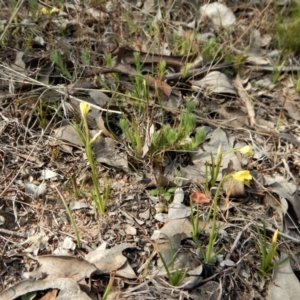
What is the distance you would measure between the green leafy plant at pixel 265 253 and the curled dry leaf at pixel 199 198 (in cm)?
23

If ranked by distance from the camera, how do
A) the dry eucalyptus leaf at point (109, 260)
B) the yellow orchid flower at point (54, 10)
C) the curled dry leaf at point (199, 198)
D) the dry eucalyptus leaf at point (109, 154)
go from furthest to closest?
the yellow orchid flower at point (54, 10), the dry eucalyptus leaf at point (109, 154), the curled dry leaf at point (199, 198), the dry eucalyptus leaf at point (109, 260)

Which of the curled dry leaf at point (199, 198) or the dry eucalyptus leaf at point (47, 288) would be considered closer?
the dry eucalyptus leaf at point (47, 288)

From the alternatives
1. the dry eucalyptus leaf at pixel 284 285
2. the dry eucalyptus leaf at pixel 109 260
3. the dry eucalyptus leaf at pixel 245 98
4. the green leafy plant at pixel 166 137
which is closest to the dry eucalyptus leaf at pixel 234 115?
the dry eucalyptus leaf at pixel 245 98

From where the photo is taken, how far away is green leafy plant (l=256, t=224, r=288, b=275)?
1746 millimetres

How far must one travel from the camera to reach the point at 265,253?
1.77 meters

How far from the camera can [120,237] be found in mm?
1886

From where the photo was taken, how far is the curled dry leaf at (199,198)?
78.7 inches

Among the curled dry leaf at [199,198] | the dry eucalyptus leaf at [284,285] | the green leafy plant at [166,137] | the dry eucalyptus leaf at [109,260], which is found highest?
the green leafy plant at [166,137]

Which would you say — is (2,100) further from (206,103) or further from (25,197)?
(206,103)

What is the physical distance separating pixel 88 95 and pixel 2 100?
14.9 inches

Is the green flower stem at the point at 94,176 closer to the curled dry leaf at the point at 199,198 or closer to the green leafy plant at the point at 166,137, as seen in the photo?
the green leafy plant at the point at 166,137

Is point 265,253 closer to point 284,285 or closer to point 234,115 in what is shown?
point 284,285

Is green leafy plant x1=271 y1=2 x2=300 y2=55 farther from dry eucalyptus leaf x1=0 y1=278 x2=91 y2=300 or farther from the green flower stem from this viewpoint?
dry eucalyptus leaf x1=0 y1=278 x2=91 y2=300

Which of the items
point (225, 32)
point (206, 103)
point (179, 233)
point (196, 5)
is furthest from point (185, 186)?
point (196, 5)
